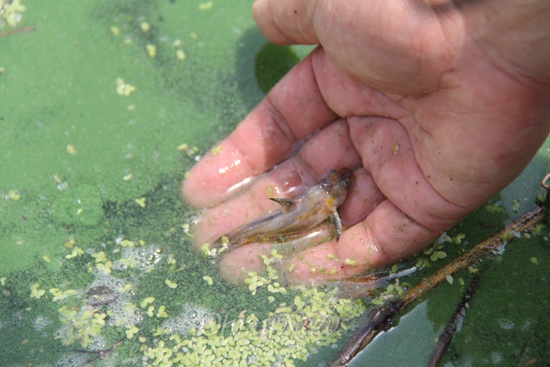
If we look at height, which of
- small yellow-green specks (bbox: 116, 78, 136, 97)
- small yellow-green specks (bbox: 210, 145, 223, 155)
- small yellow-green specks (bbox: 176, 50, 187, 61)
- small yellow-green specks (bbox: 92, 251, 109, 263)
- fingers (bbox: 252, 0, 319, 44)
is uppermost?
fingers (bbox: 252, 0, 319, 44)

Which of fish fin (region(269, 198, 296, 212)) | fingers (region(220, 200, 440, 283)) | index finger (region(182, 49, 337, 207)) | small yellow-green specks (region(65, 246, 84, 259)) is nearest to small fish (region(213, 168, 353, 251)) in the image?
fish fin (region(269, 198, 296, 212))

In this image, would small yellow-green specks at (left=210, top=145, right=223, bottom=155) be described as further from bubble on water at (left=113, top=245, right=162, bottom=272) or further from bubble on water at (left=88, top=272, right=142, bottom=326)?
bubble on water at (left=88, top=272, right=142, bottom=326)

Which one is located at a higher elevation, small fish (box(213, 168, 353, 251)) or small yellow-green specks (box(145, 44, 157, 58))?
small yellow-green specks (box(145, 44, 157, 58))

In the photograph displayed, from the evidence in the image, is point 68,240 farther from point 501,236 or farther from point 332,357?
point 501,236

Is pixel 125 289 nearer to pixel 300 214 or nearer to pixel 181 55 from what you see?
pixel 300 214

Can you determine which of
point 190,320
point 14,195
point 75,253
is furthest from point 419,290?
point 14,195

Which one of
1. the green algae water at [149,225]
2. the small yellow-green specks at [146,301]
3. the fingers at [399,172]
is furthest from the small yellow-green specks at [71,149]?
the fingers at [399,172]

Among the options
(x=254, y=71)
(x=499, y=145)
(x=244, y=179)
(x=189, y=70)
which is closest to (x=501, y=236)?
(x=499, y=145)
